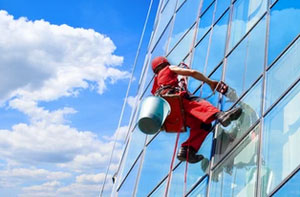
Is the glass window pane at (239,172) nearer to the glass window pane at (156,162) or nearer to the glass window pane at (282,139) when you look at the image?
the glass window pane at (282,139)

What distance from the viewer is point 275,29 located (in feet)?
18.7

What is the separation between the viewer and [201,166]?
18.2ft

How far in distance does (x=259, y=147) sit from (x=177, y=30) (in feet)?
18.8

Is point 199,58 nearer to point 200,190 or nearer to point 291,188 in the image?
point 200,190

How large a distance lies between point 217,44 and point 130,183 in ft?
10.2

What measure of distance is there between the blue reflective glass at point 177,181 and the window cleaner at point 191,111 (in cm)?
63

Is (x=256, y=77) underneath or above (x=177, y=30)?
underneath

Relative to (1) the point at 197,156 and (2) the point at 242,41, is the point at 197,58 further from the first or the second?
(1) the point at 197,156

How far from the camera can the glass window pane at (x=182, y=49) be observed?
858 cm

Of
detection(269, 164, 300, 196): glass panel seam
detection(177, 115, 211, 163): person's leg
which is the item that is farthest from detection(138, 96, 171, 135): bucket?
detection(269, 164, 300, 196): glass panel seam

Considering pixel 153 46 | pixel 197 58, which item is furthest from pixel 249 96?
pixel 153 46

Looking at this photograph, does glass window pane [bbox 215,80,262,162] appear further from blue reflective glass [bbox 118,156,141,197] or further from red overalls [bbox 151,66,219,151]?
blue reflective glass [bbox 118,156,141,197]

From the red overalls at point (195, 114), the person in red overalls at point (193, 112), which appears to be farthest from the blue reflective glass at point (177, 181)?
the red overalls at point (195, 114)

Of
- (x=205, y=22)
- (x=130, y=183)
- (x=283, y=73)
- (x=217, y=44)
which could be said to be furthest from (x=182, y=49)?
(x=283, y=73)
